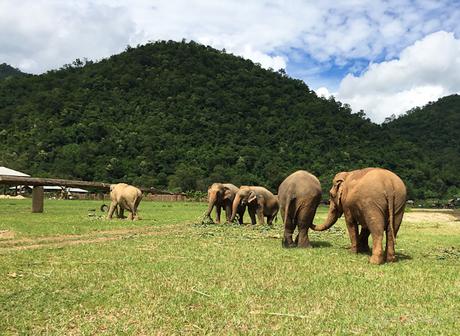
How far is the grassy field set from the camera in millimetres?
6641

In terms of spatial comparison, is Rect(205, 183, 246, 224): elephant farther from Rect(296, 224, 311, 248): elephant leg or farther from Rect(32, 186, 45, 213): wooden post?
Rect(32, 186, 45, 213): wooden post

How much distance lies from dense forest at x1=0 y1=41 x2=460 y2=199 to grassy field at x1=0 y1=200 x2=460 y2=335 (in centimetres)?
6696

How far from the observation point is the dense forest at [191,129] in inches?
3322

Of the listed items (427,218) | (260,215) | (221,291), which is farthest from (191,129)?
(221,291)

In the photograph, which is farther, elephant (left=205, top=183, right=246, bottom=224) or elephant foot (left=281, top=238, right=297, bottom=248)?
elephant (left=205, top=183, right=246, bottom=224)

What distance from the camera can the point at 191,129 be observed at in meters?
99.5

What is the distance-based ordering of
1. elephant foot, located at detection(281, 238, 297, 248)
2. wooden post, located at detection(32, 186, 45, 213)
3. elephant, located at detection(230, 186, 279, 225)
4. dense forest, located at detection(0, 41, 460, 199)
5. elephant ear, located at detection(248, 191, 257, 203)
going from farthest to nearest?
dense forest, located at detection(0, 41, 460, 199), wooden post, located at detection(32, 186, 45, 213), elephant ear, located at detection(248, 191, 257, 203), elephant, located at detection(230, 186, 279, 225), elephant foot, located at detection(281, 238, 297, 248)

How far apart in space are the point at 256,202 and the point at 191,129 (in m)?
74.7

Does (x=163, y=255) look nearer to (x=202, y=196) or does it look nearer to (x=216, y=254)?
(x=216, y=254)

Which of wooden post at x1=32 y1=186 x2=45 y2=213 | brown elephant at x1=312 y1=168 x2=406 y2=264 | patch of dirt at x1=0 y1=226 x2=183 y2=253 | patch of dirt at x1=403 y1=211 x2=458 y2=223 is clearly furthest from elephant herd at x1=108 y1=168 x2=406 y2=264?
patch of dirt at x1=403 y1=211 x2=458 y2=223

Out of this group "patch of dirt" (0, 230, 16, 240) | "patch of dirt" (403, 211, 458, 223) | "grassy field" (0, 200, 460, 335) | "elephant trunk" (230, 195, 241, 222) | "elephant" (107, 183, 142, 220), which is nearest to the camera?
"grassy field" (0, 200, 460, 335)

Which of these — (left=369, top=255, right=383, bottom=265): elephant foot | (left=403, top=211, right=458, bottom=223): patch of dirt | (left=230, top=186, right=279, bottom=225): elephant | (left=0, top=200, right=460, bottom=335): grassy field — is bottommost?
(left=403, top=211, right=458, bottom=223): patch of dirt

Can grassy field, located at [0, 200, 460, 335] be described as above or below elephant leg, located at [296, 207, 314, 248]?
below

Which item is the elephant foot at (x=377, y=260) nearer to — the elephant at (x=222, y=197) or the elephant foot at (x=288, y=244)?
the elephant foot at (x=288, y=244)
